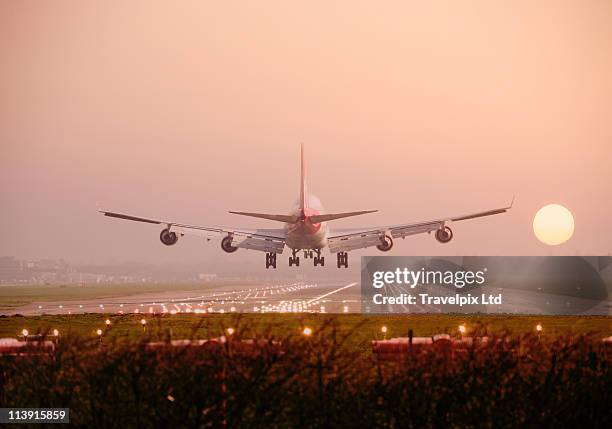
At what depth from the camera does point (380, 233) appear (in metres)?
106

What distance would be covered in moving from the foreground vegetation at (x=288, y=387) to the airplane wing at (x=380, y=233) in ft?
243

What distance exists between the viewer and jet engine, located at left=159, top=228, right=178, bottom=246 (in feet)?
327

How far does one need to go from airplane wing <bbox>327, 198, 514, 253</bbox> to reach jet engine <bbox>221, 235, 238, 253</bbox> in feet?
43.6

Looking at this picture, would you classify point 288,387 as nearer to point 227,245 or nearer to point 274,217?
Answer: point 274,217

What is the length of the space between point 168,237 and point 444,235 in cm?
3186

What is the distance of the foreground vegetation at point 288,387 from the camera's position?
2381 centimetres

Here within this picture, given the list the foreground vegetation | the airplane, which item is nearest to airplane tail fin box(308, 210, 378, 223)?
the airplane

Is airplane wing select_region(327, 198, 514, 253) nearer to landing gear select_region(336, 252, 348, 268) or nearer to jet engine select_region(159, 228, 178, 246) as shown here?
landing gear select_region(336, 252, 348, 268)

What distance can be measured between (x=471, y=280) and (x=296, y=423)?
567 ft

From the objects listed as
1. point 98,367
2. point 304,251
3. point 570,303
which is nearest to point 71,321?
point 304,251

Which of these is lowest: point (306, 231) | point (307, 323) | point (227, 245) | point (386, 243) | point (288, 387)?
point (288, 387)

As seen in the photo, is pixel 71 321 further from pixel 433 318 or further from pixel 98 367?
pixel 98 367

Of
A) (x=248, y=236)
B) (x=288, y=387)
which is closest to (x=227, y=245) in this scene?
(x=248, y=236)

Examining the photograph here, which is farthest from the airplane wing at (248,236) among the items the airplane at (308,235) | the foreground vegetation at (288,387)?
the foreground vegetation at (288,387)
